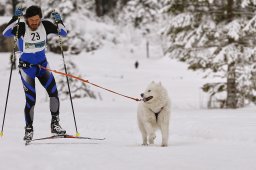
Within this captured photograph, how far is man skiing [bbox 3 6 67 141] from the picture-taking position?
298 inches

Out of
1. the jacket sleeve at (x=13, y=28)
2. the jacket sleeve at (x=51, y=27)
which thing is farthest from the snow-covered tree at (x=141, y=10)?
the jacket sleeve at (x=13, y=28)

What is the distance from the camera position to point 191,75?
1507 inches

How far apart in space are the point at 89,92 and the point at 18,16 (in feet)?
42.8

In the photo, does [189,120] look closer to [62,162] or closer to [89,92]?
[62,162]

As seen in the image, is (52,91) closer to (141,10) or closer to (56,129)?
(56,129)

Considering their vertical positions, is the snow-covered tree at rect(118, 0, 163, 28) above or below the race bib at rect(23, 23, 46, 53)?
above

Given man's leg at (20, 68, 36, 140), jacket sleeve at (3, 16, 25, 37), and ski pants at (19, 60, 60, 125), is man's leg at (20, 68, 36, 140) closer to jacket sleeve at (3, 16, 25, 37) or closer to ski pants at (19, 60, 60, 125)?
ski pants at (19, 60, 60, 125)

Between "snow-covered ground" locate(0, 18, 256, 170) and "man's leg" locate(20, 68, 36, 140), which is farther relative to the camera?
"man's leg" locate(20, 68, 36, 140)

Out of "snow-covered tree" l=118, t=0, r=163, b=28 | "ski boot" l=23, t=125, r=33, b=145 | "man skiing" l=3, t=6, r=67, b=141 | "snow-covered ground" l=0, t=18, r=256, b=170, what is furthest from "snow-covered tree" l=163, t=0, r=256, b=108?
"snow-covered tree" l=118, t=0, r=163, b=28

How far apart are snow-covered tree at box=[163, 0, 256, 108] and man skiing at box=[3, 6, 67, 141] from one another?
9.19 meters

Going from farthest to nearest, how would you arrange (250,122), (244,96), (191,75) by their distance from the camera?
(191,75), (244,96), (250,122)

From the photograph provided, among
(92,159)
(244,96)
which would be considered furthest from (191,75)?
(92,159)

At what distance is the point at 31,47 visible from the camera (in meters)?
7.65

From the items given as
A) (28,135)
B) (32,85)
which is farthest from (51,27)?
(28,135)
